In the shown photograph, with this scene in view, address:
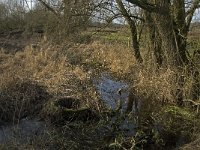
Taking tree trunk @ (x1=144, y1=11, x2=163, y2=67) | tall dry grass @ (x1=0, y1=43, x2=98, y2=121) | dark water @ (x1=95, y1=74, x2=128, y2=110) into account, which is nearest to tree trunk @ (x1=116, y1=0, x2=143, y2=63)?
tree trunk @ (x1=144, y1=11, x2=163, y2=67)

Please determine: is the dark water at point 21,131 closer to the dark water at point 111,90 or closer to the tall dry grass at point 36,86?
the tall dry grass at point 36,86

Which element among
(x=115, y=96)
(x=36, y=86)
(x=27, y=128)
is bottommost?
(x=27, y=128)

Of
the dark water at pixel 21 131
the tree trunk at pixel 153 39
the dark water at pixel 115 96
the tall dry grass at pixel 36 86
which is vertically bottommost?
the dark water at pixel 21 131

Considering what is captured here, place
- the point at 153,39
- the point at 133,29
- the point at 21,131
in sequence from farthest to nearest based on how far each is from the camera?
the point at 133,29
the point at 153,39
the point at 21,131

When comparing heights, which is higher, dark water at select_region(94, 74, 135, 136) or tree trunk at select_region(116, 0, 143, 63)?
tree trunk at select_region(116, 0, 143, 63)

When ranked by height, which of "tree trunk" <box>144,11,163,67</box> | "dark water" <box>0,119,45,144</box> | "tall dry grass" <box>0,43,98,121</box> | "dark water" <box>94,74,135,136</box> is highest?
"tree trunk" <box>144,11,163,67</box>

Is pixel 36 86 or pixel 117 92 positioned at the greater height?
pixel 36 86

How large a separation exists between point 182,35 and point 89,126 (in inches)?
165

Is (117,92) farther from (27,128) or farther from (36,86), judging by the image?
(27,128)

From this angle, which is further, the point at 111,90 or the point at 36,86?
the point at 111,90

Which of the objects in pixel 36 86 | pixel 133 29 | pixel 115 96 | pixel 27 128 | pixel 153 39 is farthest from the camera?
pixel 133 29

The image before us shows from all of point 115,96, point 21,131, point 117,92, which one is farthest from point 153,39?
point 21,131

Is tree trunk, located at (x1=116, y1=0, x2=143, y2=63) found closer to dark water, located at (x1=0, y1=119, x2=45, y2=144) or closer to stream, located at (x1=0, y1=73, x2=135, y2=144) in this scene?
stream, located at (x1=0, y1=73, x2=135, y2=144)

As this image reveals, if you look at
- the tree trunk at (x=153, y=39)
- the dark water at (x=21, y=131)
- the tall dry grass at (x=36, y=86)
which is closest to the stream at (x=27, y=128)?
the dark water at (x=21, y=131)
